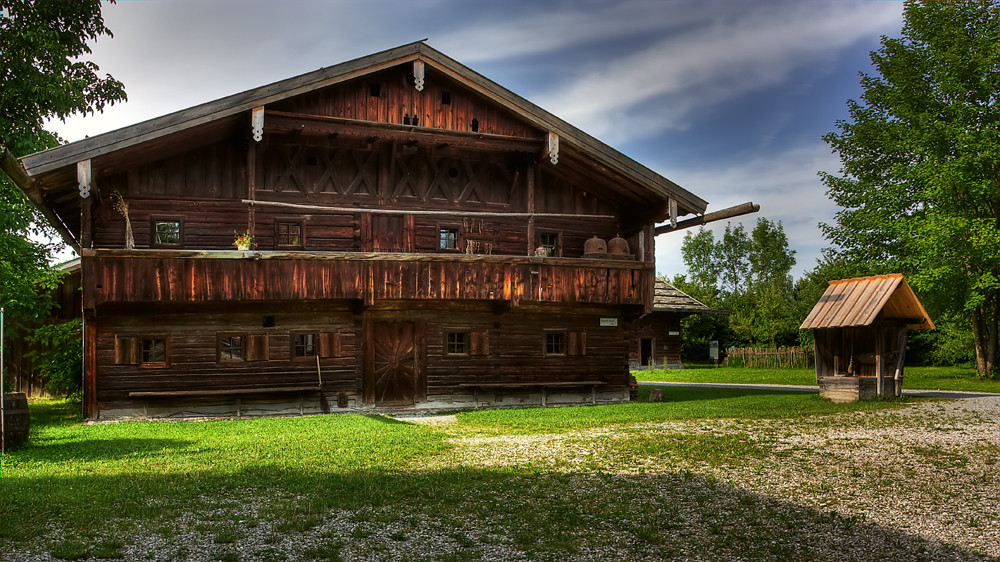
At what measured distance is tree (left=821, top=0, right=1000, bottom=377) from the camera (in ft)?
105

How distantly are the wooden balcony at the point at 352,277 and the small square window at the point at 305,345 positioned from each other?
1.89m

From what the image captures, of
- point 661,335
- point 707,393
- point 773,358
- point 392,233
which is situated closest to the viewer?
point 392,233

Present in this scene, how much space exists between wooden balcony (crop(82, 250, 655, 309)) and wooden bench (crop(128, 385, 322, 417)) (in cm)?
247

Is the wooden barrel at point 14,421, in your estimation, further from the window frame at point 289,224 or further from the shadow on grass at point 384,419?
the window frame at point 289,224

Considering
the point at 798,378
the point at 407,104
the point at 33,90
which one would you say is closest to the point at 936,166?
the point at 798,378

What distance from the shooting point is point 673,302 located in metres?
45.7

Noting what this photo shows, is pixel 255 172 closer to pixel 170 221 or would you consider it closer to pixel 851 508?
pixel 170 221

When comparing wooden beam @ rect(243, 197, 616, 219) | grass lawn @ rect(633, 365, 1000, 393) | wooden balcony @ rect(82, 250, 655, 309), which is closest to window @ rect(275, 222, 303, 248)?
wooden beam @ rect(243, 197, 616, 219)

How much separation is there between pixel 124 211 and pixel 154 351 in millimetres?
3626

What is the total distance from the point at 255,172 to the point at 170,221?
2.55m

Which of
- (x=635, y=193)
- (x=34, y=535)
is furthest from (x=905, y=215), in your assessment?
(x=34, y=535)

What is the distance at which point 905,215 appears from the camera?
35.8 metres

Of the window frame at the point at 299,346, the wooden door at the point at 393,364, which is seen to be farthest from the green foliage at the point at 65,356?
the wooden door at the point at 393,364

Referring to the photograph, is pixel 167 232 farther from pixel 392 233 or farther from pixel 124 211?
pixel 392 233
